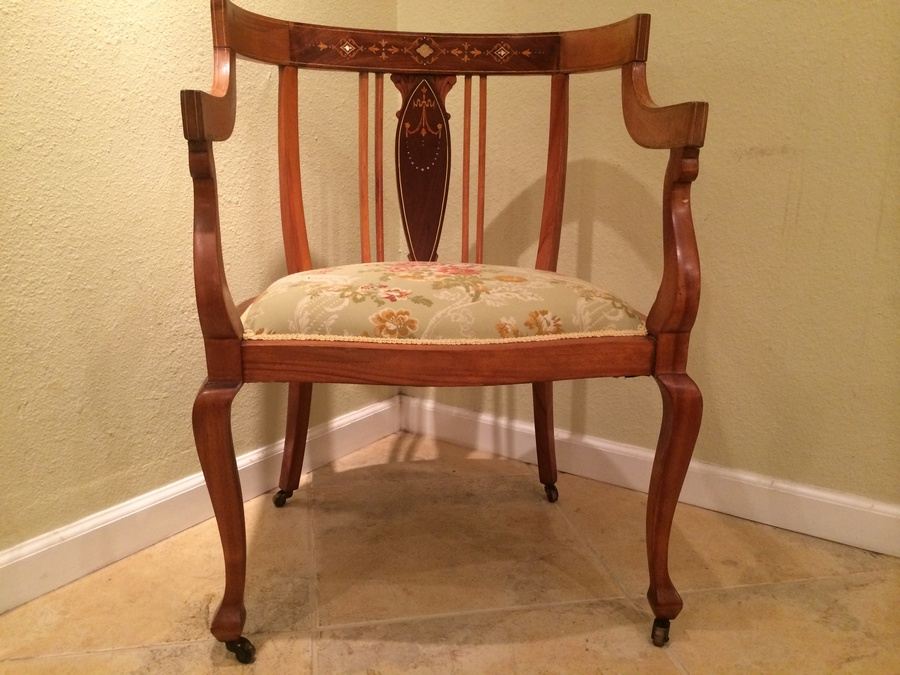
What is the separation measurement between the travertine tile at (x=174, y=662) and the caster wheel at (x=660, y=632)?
47 centimetres

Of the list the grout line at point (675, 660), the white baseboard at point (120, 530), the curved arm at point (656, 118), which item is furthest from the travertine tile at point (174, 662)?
the curved arm at point (656, 118)

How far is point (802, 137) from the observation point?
3.49 feet

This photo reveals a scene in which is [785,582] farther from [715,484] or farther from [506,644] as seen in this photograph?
[506,644]

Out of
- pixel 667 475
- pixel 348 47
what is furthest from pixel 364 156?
pixel 667 475

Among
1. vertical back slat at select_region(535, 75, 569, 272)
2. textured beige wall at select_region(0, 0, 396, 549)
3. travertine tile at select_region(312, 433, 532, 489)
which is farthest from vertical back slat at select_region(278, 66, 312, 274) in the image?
travertine tile at select_region(312, 433, 532, 489)

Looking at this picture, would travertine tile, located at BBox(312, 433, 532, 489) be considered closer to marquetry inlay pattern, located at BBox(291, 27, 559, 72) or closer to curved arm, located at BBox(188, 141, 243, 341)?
curved arm, located at BBox(188, 141, 243, 341)

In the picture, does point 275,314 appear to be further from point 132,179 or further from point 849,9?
point 849,9

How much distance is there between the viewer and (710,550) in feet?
3.60

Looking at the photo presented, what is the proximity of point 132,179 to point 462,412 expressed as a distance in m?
0.88

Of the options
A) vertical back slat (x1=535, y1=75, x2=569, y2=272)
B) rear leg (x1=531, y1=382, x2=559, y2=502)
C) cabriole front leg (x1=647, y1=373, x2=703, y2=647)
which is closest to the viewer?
cabriole front leg (x1=647, y1=373, x2=703, y2=647)

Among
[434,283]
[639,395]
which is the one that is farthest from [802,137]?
[434,283]

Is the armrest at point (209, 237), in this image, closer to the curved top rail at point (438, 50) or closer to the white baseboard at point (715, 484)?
the curved top rail at point (438, 50)

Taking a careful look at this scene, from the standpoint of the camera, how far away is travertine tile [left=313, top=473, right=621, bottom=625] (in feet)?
3.16

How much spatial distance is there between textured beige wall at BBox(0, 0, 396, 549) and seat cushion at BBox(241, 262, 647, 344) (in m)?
0.36
